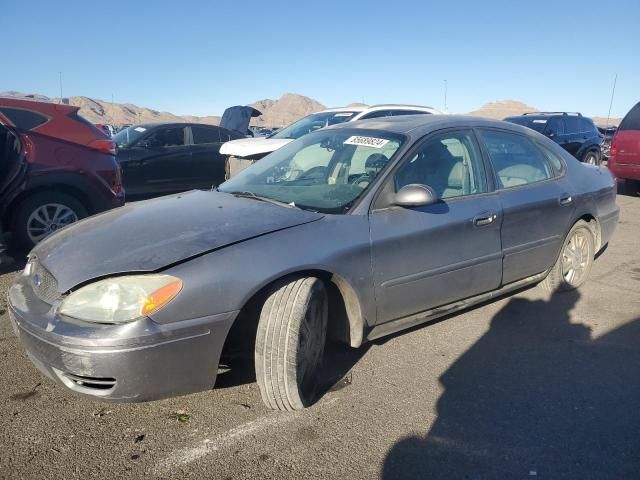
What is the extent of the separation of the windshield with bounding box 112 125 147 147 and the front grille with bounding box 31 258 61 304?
6.96 m

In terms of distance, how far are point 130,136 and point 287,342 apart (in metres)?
8.09

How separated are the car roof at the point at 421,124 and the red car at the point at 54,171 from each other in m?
3.05

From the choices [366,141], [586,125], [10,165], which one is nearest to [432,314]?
[366,141]

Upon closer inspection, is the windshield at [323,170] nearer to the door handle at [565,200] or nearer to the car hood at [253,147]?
the door handle at [565,200]

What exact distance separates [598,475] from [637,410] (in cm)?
67

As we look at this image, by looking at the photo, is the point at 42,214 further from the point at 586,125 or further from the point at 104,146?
the point at 586,125

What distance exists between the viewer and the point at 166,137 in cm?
945

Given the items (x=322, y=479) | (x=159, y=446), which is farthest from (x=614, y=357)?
(x=159, y=446)

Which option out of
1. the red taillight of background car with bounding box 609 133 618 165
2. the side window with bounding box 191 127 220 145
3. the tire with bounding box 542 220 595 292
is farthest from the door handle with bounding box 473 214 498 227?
the side window with bounding box 191 127 220 145

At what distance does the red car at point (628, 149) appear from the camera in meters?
8.58

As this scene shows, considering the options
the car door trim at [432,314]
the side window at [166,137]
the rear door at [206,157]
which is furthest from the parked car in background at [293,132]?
the car door trim at [432,314]

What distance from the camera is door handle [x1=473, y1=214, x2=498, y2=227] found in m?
3.26

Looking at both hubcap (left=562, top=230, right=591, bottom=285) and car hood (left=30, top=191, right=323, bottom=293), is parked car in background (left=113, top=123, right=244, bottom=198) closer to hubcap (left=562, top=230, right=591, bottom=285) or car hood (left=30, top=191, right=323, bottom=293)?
car hood (left=30, top=191, right=323, bottom=293)

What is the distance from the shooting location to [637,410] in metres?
2.59
